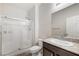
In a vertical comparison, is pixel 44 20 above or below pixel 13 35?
above

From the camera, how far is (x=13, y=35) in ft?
4.20

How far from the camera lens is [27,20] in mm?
1278

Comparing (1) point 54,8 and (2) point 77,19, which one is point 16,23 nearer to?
(1) point 54,8

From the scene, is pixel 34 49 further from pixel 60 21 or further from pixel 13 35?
pixel 60 21

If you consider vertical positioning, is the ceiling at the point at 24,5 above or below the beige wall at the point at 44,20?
→ above

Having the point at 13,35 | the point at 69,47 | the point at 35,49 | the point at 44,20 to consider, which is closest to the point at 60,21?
the point at 44,20

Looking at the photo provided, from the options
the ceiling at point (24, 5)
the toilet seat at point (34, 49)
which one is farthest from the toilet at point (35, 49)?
the ceiling at point (24, 5)

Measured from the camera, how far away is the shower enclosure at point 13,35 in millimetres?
1256

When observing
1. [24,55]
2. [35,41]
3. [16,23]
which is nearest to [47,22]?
[35,41]

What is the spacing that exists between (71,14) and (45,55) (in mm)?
627

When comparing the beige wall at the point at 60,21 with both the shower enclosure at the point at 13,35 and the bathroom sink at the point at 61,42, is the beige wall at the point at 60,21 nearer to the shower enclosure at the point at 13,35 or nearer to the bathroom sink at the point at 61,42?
the bathroom sink at the point at 61,42

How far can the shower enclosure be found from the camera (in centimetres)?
126

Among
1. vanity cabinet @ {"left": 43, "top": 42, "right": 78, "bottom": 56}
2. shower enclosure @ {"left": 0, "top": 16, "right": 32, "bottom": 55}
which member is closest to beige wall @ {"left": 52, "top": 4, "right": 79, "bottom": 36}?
vanity cabinet @ {"left": 43, "top": 42, "right": 78, "bottom": 56}

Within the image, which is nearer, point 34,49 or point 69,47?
point 69,47
